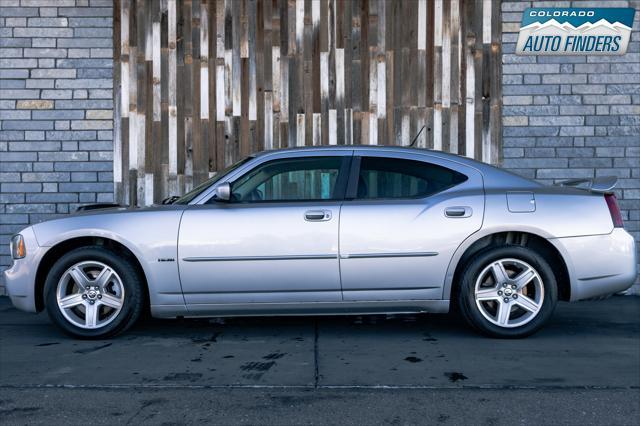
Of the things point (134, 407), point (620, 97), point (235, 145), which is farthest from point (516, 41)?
point (134, 407)

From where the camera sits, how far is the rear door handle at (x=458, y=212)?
6.16 metres

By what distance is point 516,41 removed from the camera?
9.14 metres

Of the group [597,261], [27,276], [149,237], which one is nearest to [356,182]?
[149,237]

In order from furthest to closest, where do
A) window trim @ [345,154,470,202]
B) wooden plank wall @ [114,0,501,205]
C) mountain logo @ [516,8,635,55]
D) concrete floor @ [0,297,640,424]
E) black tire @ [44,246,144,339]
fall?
wooden plank wall @ [114,0,501,205] < mountain logo @ [516,8,635,55] < window trim @ [345,154,470,202] < black tire @ [44,246,144,339] < concrete floor @ [0,297,640,424]

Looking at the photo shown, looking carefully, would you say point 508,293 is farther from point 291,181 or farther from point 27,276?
point 27,276

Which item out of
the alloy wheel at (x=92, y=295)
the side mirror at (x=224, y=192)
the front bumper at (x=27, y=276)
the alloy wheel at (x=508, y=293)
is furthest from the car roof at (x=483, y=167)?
the front bumper at (x=27, y=276)

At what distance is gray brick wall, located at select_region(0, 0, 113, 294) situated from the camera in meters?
9.19

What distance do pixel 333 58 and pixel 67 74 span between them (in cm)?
293

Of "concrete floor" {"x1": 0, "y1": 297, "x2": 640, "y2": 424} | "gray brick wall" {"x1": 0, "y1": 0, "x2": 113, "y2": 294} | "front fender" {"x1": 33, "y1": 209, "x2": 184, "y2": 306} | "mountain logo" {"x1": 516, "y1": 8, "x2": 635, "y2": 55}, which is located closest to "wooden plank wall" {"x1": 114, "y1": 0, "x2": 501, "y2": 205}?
"gray brick wall" {"x1": 0, "y1": 0, "x2": 113, "y2": 294}

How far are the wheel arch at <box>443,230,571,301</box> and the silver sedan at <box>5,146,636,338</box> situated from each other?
0.04 ft

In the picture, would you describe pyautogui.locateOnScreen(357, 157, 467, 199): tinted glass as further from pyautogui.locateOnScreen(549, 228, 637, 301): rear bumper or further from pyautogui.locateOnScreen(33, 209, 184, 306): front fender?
pyautogui.locateOnScreen(33, 209, 184, 306): front fender

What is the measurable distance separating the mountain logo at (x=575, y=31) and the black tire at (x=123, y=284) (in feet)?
16.8

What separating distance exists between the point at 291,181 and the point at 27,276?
6.90 feet

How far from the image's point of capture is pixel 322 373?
5.12 meters
